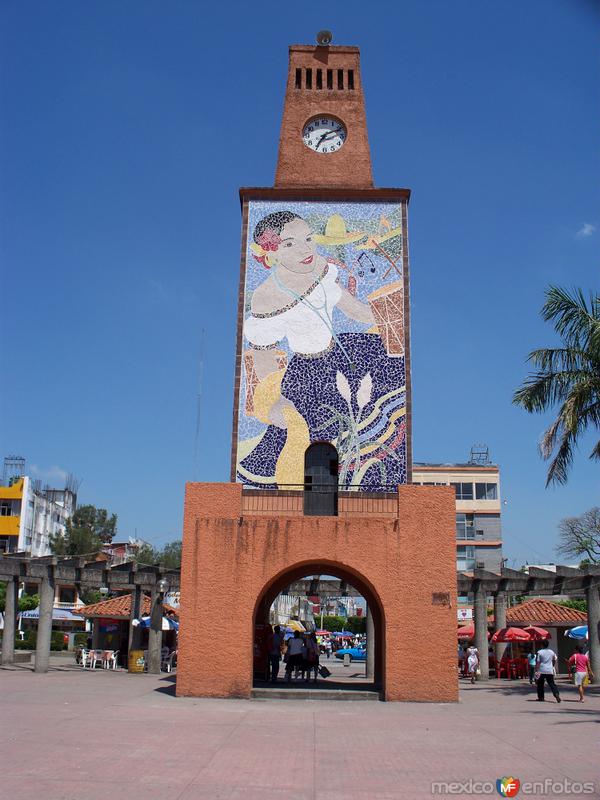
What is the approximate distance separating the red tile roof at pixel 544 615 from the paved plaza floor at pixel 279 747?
43.3 ft

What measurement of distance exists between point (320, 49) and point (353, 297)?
7771 mm

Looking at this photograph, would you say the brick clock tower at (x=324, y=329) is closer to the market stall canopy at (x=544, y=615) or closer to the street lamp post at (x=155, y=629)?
the street lamp post at (x=155, y=629)

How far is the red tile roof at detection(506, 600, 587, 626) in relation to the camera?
2938 centimetres

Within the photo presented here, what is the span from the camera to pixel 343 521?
1659 centimetres

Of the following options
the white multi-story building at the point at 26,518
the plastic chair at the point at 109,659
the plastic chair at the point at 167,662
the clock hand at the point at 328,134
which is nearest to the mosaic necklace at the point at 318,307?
the clock hand at the point at 328,134

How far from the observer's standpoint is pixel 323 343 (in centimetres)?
1911

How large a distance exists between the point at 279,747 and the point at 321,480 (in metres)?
8.55

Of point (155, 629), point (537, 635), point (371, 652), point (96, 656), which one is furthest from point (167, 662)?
point (537, 635)

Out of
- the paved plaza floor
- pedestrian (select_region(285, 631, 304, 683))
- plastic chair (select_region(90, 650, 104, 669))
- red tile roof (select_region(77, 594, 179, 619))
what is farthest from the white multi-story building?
the paved plaza floor

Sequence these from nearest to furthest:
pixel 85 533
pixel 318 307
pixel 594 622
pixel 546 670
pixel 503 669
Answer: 1. pixel 546 670
2. pixel 318 307
3. pixel 594 622
4. pixel 503 669
5. pixel 85 533

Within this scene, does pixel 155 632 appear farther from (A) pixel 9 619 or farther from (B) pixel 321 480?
(B) pixel 321 480

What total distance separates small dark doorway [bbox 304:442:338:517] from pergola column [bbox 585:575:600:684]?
9.65 metres

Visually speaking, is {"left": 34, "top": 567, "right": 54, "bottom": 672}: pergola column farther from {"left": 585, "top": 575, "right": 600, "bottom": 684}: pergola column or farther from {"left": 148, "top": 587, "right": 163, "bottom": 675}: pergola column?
{"left": 585, "top": 575, "right": 600, "bottom": 684}: pergola column

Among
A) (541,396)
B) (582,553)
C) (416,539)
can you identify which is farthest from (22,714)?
(582,553)
